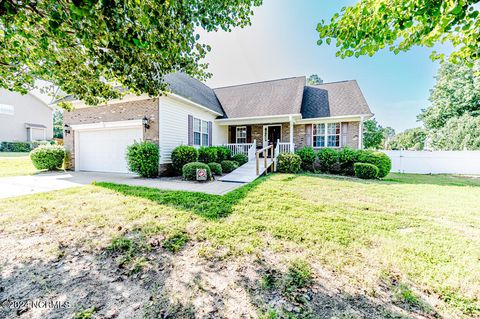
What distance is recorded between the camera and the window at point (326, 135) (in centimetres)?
1277

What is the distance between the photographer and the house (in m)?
9.65

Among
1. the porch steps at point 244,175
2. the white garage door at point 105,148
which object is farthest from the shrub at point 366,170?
the white garage door at point 105,148

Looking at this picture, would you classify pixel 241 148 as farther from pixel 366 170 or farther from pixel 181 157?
pixel 366 170

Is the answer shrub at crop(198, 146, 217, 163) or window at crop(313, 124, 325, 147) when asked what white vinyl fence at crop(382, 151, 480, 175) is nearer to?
window at crop(313, 124, 325, 147)

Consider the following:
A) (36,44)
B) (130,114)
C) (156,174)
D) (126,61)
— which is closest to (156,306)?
(126,61)

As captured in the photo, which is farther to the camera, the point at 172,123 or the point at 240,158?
the point at 240,158

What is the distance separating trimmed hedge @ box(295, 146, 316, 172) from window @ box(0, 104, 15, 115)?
105ft

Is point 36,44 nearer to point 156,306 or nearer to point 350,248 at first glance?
point 156,306

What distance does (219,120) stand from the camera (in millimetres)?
13625

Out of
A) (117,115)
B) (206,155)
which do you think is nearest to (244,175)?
(206,155)

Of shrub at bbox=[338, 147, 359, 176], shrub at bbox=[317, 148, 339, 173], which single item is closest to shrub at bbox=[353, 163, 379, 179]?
shrub at bbox=[338, 147, 359, 176]

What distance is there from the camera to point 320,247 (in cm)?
304

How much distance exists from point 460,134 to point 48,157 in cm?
3281

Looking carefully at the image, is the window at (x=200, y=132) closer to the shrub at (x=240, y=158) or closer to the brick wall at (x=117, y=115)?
the shrub at (x=240, y=158)
